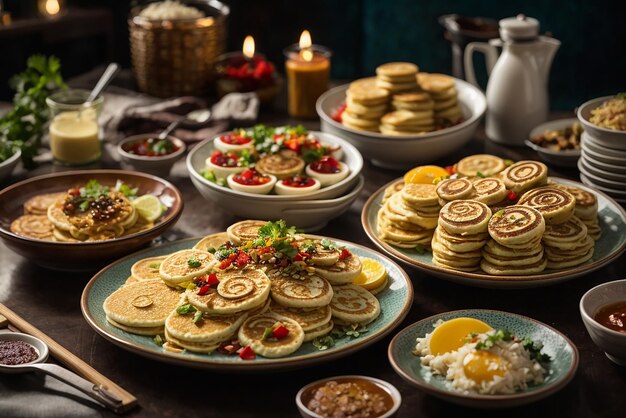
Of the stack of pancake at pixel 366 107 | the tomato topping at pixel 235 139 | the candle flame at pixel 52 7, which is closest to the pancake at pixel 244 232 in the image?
the tomato topping at pixel 235 139

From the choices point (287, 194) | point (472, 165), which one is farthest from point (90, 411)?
point (472, 165)

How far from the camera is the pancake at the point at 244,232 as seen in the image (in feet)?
9.46

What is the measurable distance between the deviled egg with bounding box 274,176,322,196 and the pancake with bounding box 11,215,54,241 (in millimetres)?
904

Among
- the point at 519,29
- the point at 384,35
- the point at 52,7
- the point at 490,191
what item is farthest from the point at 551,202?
the point at 52,7

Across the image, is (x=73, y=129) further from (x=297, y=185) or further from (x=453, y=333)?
(x=453, y=333)

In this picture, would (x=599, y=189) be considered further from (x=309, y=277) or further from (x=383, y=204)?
(x=309, y=277)

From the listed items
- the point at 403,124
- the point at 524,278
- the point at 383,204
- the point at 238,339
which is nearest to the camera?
the point at 238,339

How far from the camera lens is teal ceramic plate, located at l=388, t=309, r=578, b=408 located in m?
2.15

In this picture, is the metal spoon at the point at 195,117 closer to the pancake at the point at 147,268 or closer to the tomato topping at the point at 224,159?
the tomato topping at the point at 224,159

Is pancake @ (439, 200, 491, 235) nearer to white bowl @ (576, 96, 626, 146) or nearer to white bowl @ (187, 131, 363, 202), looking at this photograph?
white bowl @ (187, 131, 363, 202)

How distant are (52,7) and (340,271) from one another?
4365 mm

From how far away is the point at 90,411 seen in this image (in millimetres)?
2301

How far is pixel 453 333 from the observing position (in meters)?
2.42

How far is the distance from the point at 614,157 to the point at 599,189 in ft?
0.55
